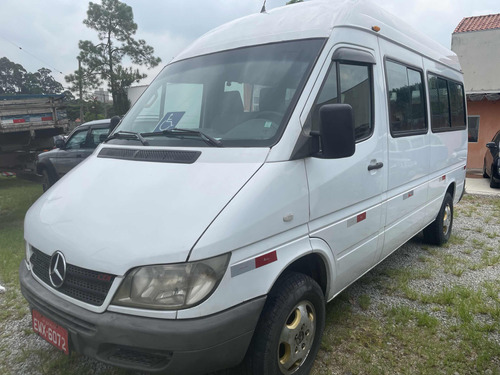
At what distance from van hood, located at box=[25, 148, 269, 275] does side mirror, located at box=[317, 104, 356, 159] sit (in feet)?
1.23

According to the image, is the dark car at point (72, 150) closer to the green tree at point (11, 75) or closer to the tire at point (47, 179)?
the tire at point (47, 179)

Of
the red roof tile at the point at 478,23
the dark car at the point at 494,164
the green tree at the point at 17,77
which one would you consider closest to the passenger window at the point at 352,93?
the dark car at the point at 494,164

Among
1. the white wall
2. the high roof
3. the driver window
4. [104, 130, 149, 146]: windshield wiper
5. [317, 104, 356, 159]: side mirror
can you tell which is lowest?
[317, 104, 356, 159]: side mirror

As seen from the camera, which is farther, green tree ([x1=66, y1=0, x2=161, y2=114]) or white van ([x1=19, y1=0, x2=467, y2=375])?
green tree ([x1=66, y1=0, x2=161, y2=114])

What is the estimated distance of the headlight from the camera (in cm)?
198

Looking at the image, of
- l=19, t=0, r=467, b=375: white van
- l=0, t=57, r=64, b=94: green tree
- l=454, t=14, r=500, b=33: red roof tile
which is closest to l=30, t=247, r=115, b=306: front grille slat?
l=19, t=0, r=467, b=375: white van

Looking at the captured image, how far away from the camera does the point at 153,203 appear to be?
223cm

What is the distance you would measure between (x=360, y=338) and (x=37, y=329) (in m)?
2.38

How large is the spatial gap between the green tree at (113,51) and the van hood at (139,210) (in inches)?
1238

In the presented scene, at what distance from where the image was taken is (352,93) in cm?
306

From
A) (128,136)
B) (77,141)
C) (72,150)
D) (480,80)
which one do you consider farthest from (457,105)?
(480,80)

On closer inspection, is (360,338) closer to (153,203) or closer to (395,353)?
(395,353)

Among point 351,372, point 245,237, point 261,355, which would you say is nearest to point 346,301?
point 351,372

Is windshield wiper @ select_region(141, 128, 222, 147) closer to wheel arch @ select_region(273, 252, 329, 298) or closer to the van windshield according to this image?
the van windshield
